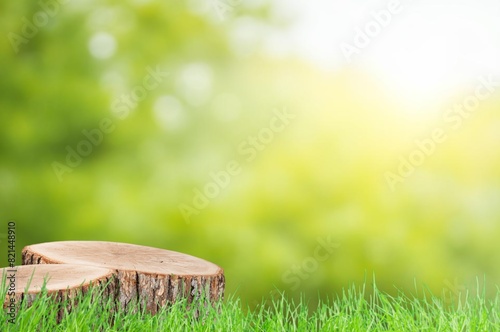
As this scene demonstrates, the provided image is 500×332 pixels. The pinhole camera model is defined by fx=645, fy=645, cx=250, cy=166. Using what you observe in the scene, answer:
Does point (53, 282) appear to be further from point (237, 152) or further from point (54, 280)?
point (237, 152)

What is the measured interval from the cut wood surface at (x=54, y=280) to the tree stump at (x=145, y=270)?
0.46 ft

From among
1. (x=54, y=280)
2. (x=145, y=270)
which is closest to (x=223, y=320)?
(x=145, y=270)

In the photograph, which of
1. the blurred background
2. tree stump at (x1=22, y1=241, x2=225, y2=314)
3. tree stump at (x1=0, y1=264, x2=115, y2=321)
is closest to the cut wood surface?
tree stump at (x1=0, y1=264, x2=115, y2=321)

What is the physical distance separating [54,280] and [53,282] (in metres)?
0.04

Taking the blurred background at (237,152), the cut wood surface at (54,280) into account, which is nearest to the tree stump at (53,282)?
the cut wood surface at (54,280)

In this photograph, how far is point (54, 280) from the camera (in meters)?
2.69

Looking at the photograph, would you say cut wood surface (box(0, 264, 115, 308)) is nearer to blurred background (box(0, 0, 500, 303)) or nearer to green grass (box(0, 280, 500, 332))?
green grass (box(0, 280, 500, 332))

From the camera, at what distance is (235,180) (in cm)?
544

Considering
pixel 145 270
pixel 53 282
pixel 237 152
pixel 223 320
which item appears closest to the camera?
pixel 53 282

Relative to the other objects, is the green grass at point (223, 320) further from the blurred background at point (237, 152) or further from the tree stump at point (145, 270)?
the blurred background at point (237, 152)

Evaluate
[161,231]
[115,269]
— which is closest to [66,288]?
[115,269]

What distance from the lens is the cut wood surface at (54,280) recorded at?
250 centimetres

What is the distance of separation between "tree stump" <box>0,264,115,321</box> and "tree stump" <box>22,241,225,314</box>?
0.46 feet

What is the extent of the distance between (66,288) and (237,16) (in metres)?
3.77
